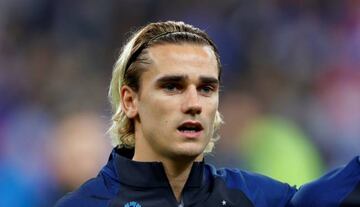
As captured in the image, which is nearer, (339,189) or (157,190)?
(339,189)

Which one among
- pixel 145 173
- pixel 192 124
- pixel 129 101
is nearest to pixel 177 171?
pixel 145 173

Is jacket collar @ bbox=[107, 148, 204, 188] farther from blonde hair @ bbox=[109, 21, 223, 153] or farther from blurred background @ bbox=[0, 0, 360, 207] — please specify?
blurred background @ bbox=[0, 0, 360, 207]

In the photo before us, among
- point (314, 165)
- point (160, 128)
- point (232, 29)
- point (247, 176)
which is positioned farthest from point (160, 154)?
point (232, 29)

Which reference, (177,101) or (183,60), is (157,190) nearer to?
(177,101)

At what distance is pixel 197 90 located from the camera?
341cm

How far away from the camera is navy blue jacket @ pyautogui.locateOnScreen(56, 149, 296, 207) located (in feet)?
11.1

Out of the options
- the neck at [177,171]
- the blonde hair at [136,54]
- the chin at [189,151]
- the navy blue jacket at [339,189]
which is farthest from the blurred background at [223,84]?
the navy blue jacket at [339,189]

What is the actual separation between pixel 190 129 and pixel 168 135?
9 centimetres

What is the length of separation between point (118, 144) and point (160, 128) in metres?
0.33

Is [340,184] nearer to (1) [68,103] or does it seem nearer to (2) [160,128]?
(2) [160,128]

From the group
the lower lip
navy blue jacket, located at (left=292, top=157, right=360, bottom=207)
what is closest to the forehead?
the lower lip

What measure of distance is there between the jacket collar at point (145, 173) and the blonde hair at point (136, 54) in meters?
0.15

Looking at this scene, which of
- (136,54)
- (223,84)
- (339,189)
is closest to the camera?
(339,189)

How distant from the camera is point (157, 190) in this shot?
11.3ft
